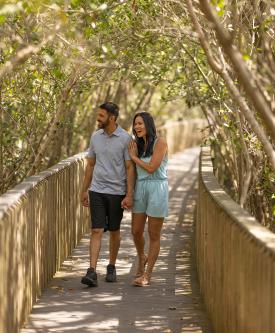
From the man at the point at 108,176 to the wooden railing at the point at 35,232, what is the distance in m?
0.51

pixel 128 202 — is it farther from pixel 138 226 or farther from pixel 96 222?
pixel 96 222

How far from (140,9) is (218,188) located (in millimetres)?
3652

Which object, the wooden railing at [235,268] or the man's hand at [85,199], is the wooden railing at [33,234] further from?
the wooden railing at [235,268]

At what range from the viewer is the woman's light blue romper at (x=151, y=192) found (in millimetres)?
10461

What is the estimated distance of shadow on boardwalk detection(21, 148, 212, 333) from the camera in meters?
8.88

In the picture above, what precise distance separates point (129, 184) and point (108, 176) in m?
0.26

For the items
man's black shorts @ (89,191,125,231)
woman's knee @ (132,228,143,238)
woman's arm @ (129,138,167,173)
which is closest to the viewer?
woman's arm @ (129,138,167,173)

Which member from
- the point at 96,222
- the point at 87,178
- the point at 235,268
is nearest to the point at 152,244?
the point at 96,222

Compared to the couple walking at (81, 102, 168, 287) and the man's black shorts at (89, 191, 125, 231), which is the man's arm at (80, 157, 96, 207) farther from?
the man's black shorts at (89, 191, 125, 231)

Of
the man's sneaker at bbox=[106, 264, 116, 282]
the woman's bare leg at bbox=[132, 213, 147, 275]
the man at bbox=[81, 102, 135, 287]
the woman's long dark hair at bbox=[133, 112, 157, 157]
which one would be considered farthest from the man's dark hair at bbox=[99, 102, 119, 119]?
the man's sneaker at bbox=[106, 264, 116, 282]

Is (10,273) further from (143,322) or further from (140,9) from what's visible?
(140,9)

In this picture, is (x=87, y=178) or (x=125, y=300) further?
(x=87, y=178)

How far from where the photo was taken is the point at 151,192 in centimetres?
1050

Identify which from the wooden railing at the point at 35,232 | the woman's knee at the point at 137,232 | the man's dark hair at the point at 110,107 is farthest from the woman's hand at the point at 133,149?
the wooden railing at the point at 35,232
